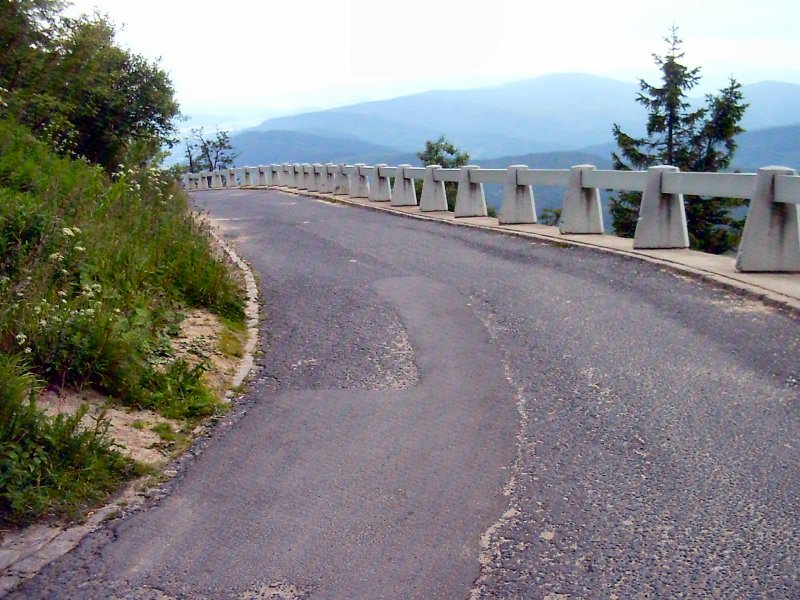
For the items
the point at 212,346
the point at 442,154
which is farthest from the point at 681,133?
the point at 212,346

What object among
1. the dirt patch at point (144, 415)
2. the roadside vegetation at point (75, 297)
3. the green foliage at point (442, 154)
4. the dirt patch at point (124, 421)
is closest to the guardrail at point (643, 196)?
the roadside vegetation at point (75, 297)

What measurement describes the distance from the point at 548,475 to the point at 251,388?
2.94m

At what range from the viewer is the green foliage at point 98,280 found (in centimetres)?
639

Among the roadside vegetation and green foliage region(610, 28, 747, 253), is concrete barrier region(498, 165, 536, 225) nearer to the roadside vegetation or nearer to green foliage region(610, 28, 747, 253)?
the roadside vegetation

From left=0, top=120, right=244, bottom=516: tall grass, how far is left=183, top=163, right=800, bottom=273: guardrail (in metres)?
5.80

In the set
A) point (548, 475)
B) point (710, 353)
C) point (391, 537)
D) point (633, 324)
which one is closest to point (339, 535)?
point (391, 537)

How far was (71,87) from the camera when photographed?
14742 mm

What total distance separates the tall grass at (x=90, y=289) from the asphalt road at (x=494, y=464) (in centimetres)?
70

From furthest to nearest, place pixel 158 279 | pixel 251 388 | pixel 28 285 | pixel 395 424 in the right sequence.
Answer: pixel 158 279 → pixel 251 388 → pixel 28 285 → pixel 395 424

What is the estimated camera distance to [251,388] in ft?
23.6

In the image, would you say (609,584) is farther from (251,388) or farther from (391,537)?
(251,388)

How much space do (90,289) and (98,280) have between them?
3.48 ft

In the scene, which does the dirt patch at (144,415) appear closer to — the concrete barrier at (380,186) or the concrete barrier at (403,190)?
the concrete barrier at (403,190)

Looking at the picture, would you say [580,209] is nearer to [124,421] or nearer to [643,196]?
[643,196]
